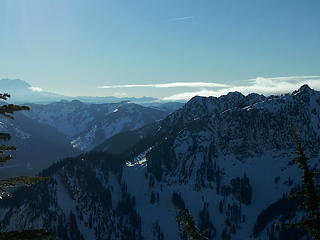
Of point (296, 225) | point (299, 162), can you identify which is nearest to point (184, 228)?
point (296, 225)

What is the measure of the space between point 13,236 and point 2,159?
12.5 ft

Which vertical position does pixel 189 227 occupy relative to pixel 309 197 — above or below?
below

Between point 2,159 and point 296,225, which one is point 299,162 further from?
point 2,159

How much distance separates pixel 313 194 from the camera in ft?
98.3

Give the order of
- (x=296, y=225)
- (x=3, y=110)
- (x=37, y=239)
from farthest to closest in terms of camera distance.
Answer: (x=296, y=225) < (x=3, y=110) < (x=37, y=239)

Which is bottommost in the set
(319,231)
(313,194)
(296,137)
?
(319,231)

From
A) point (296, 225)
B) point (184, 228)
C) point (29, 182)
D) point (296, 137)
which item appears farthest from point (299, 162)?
point (29, 182)

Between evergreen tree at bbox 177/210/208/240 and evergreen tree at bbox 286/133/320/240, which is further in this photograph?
evergreen tree at bbox 286/133/320/240

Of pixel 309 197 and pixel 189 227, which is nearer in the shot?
pixel 189 227

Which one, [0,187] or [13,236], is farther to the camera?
[0,187]

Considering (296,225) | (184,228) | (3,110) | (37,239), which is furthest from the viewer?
(296,225)

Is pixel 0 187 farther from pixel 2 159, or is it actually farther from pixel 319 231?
pixel 319 231

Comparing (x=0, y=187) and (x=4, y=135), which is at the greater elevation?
(x=4, y=135)

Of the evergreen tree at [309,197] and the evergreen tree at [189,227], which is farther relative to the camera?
the evergreen tree at [309,197]
